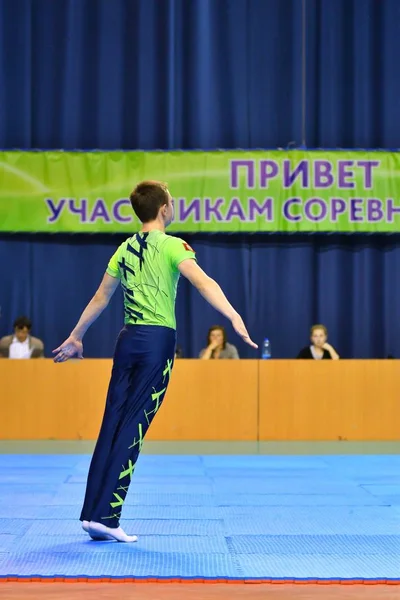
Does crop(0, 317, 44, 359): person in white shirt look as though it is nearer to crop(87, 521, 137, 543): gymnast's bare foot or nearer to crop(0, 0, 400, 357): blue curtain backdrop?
crop(0, 0, 400, 357): blue curtain backdrop

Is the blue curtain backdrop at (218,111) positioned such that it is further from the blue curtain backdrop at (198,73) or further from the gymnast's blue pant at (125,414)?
the gymnast's blue pant at (125,414)

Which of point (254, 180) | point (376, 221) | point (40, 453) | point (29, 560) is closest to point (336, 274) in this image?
point (376, 221)

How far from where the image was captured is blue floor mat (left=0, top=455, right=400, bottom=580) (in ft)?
11.0

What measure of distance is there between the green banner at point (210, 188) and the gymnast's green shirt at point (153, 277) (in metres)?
6.74

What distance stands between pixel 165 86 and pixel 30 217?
2.47m

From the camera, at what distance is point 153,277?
390 cm

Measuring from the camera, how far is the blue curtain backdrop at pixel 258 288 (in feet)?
37.7

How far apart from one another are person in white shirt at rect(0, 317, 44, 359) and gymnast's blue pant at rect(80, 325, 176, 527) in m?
5.87

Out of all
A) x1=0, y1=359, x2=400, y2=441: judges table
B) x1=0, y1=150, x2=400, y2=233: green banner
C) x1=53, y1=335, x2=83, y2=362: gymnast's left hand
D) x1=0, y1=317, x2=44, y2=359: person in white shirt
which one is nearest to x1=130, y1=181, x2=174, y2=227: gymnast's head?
x1=53, y1=335, x2=83, y2=362: gymnast's left hand

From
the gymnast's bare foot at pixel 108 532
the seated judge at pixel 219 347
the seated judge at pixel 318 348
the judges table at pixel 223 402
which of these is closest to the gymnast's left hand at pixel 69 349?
the gymnast's bare foot at pixel 108 532

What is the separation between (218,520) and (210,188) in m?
6.67

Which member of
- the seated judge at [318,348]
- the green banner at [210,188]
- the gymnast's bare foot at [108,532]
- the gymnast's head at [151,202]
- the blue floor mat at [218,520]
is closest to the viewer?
the blue floor mat at [218,520]

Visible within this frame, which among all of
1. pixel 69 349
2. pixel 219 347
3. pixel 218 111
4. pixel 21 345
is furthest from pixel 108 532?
pixel 218 111

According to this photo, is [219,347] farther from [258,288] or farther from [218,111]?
[218,111]
